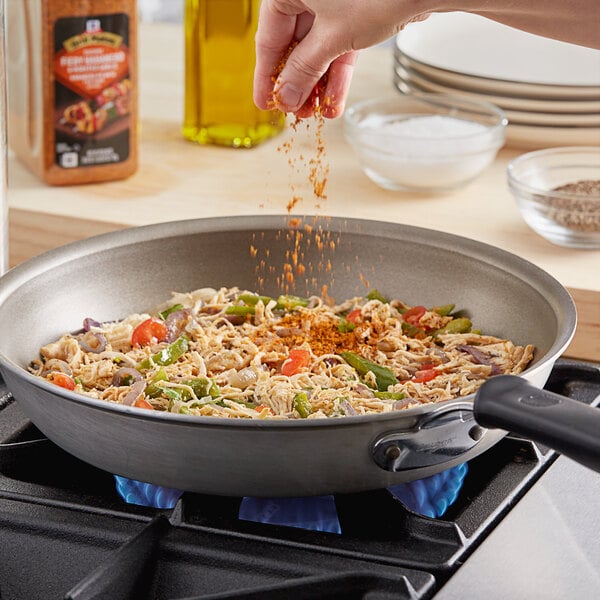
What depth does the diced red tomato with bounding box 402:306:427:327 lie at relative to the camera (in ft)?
4.71

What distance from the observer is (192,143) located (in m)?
2.24

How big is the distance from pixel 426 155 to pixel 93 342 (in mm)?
785

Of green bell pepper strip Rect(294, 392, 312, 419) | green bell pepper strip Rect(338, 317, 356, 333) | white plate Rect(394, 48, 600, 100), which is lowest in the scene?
green bell pepper strip Rect(338, 317, 356, 333)

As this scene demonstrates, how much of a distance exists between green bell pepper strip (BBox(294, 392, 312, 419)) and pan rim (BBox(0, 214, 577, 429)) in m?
0.16

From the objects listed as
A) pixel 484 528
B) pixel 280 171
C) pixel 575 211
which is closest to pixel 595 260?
pixel 575 211

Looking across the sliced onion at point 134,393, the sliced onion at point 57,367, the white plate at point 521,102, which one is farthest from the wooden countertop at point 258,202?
the sliced onion at point 134,393

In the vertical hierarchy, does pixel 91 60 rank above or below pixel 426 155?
above

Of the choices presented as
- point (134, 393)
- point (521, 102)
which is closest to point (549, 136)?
point (521, 102)

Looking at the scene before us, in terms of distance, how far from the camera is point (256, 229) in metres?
1.48

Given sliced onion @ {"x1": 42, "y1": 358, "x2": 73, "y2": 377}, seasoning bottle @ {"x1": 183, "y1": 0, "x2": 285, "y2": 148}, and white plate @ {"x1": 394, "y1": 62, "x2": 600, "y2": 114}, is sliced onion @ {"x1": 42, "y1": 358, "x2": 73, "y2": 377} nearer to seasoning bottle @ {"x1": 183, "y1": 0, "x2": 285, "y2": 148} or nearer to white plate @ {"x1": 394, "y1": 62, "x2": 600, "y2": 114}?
seasoning bottle @ {"x1": 183, "y1": 0, "x2": 285, "y2": 148}

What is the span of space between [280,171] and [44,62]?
0.49 metres

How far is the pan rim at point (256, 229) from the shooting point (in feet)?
3.06

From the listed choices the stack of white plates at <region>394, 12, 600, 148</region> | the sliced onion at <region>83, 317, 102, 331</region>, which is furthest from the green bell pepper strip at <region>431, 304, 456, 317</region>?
the stack of white plates at <region>394, 12, 600, 148</region>

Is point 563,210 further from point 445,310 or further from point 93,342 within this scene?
point 93,342
